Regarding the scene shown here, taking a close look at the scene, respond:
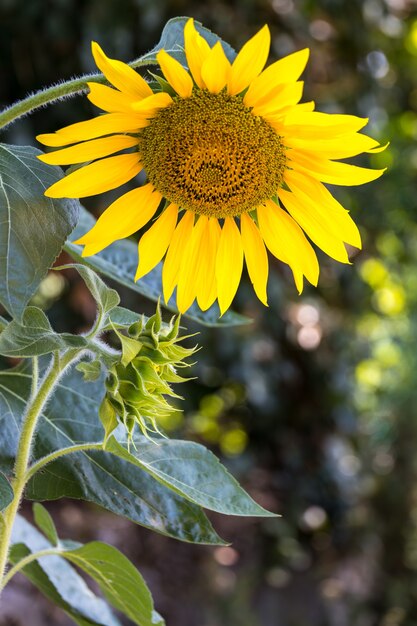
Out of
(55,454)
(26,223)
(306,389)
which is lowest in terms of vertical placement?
(306,389)

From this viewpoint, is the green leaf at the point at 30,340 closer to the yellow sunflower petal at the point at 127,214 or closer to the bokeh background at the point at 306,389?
the yellow sunflower petal at the point at 127,214

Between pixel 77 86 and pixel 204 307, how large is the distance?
13cm

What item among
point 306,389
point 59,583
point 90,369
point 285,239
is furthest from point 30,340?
point 306,389

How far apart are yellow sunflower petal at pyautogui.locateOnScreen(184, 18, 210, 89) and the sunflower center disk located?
0.07 feet

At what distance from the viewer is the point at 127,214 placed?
0.45 m

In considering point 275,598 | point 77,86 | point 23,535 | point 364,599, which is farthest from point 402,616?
point 77,86

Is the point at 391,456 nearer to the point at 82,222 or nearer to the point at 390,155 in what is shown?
the point at 390,155

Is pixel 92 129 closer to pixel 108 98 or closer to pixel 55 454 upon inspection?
pixel 108 98

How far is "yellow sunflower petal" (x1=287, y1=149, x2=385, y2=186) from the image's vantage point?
426mm

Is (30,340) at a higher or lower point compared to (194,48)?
lower

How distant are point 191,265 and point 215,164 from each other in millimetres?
51

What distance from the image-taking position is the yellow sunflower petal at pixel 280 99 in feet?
1.25

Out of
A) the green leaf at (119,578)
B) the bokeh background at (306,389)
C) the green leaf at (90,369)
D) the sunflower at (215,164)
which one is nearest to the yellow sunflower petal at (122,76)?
the sunflower at (215,164)

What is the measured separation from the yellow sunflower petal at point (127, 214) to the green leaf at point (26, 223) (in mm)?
37
